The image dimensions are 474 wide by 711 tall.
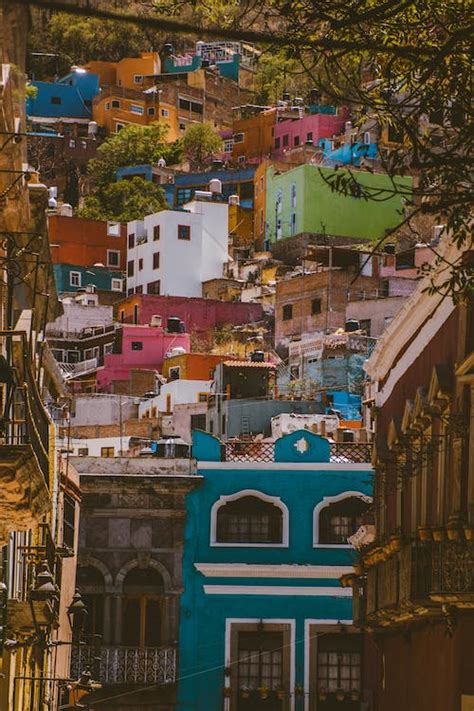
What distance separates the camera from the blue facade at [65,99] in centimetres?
11919

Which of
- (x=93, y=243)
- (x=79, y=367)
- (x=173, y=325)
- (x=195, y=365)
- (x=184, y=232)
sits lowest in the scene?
(x=195, y=365)

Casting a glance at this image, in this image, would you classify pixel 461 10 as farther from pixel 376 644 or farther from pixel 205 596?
pixel 205 596

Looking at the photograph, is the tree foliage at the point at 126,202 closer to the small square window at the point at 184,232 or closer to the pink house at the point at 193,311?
the small square window at the point at 184,232

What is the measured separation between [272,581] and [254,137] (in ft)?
244

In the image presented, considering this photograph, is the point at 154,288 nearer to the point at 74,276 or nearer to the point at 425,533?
the point at 74,276

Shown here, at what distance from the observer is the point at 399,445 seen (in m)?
29.5

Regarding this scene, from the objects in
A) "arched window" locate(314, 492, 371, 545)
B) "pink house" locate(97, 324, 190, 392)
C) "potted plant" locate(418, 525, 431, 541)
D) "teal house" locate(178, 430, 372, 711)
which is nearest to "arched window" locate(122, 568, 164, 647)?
"teal house" locate(178, 430, 372, 711)

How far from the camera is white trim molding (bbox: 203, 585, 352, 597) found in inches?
1608

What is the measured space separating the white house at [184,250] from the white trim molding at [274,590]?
4452 centimetres

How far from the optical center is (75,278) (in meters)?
88.6

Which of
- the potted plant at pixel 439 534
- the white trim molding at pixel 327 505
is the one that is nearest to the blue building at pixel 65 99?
the white trim molding at pixel 327 505

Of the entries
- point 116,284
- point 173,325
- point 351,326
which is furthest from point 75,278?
point 351,326

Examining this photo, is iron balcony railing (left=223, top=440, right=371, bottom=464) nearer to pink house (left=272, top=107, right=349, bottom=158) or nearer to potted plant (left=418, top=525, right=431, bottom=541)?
potted plant (left=418, top=525, right=431, bottom=541)

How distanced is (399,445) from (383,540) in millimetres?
1428
